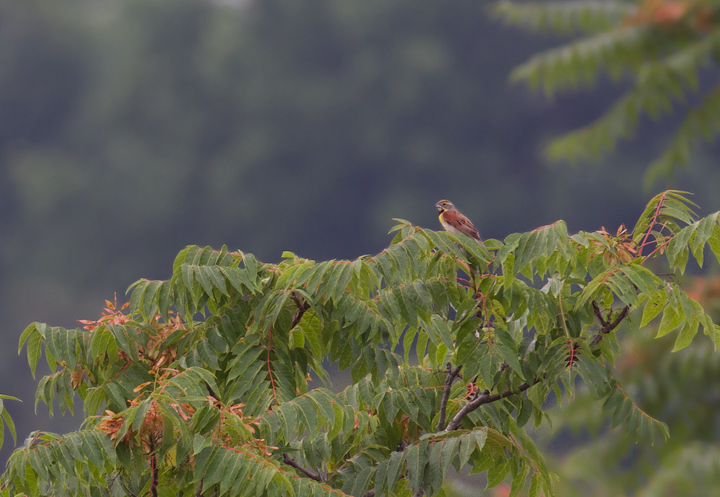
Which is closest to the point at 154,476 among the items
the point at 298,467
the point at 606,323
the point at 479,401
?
the point at 298,467

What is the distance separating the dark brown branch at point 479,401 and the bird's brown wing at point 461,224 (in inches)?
40.1

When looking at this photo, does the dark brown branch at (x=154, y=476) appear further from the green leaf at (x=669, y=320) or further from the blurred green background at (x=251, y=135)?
the blurred green background at (x=251, y=135)

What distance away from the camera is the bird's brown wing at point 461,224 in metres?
4.45

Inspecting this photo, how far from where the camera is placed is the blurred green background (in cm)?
3412

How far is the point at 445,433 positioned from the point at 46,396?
1807 mm

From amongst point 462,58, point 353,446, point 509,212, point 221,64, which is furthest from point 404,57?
point 353,446

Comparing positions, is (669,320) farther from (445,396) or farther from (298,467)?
(298,467)

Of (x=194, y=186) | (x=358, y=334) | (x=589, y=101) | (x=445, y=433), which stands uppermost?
(x=194, y=186)

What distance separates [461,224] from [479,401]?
118cm

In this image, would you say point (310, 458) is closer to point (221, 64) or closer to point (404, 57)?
point (404, 57)

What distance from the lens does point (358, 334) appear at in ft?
11.3

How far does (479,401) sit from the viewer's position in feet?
11.7

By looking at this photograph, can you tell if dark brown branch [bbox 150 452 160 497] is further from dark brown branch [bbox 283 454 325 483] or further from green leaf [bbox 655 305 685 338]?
green leaf [bbox 655 305 685 338]

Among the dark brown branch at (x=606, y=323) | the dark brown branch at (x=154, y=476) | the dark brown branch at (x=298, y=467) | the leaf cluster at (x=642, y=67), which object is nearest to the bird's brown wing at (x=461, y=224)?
the leaf cluster at (x=642, y=67)
